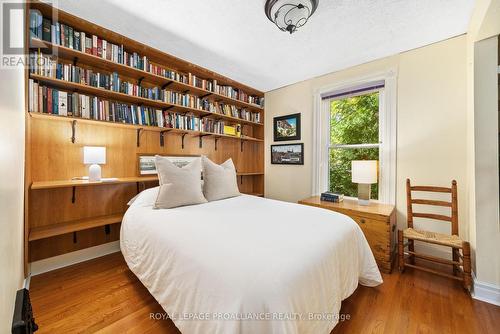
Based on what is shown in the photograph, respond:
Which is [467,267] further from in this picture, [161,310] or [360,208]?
[161,310]

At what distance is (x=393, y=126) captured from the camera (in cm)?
250

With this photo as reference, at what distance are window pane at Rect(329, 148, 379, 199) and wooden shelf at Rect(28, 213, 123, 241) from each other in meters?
2.97

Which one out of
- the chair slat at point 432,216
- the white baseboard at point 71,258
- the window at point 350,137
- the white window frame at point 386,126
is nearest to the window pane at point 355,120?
the window at point 350,137

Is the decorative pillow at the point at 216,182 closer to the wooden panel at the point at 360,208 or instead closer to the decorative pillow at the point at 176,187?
the decorative pillow at the point at 176,187

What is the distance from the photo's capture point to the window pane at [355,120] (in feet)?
9.00

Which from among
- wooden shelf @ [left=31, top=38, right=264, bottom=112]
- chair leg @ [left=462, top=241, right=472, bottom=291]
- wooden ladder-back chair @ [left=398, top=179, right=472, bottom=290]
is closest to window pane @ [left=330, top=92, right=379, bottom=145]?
wooden ladder-back chair @ [left=398, top=179, right=472, bottom=290]

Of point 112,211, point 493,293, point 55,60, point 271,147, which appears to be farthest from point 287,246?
point 271,147

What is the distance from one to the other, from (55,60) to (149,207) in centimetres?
163

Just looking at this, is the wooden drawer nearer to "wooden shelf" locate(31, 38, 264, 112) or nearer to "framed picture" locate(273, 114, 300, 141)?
"framed picture" locate(273, 114, 300, 141)

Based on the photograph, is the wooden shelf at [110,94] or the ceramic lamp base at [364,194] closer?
the wooden shelf at [110,94]

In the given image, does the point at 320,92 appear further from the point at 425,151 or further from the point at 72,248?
the point at 72,248

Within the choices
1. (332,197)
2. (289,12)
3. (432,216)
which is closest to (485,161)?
(432,216)

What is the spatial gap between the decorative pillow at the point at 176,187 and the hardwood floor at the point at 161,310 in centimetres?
79

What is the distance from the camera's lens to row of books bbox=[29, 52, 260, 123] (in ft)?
5.79
